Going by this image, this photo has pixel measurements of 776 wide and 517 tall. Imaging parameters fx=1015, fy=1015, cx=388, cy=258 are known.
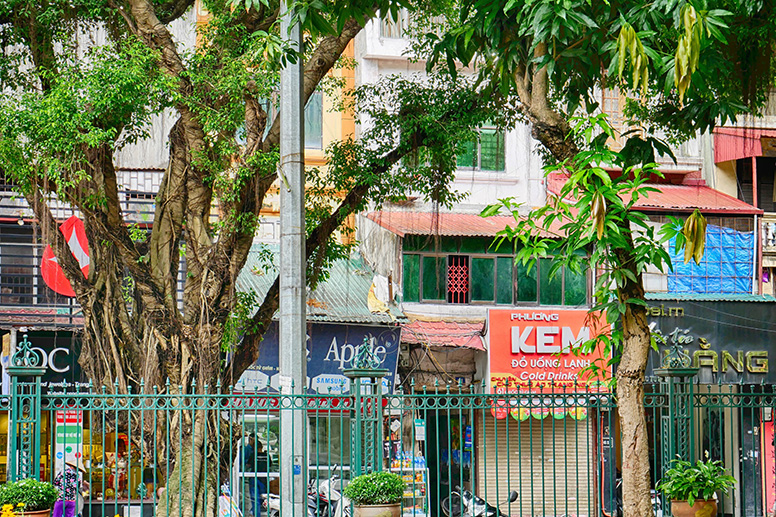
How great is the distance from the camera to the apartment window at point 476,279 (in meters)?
19.3

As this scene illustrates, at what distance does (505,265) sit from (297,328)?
11.9 m

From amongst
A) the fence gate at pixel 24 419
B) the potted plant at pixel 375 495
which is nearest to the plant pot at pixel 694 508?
the potted plant at pixel 375 495

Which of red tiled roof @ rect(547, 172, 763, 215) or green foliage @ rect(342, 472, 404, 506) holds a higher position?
red tiled roof @ rect(547, 172, 763, 215)

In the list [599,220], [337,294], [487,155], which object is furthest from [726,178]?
[599,220]

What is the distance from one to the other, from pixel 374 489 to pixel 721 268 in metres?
13.3

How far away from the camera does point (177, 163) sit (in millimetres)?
11062

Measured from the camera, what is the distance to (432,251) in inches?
771

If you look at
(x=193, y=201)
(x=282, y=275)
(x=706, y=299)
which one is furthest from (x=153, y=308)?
(x=706, y=299)

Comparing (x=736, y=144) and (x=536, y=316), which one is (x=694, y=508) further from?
(x=736, y=144)

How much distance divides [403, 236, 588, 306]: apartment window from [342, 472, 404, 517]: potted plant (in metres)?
10.9

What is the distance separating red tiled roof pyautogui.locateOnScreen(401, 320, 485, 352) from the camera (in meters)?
18.8

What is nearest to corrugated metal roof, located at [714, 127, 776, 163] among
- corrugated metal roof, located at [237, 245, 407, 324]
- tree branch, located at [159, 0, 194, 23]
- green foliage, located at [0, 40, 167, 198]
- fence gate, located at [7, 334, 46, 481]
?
corrugated metal roof, located at [237, 245, 407, 324]

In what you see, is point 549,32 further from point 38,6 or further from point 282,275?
point 38,6

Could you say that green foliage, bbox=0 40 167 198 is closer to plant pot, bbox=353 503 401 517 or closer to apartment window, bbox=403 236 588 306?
plant pot, bbox=353 503 401 517
